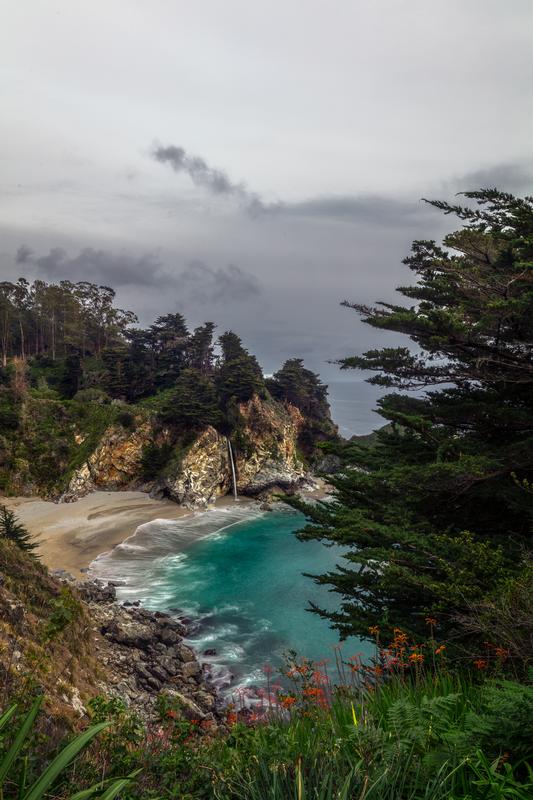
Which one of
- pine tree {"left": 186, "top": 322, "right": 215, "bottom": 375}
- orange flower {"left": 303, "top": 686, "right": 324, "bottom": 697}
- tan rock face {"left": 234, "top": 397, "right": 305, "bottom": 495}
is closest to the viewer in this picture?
orange flower {"left": 303, "top": 686, "right": 324, "bottom": 697}

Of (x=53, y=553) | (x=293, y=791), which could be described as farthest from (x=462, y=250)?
(x=53, y=553)

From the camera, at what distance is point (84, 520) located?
30109 mm

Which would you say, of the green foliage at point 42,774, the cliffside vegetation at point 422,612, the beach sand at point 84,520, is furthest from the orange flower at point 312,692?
the beach sand at point 84,520

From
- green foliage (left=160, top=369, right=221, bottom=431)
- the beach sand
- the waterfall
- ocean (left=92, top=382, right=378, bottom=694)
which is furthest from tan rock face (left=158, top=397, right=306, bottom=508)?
ocean (left=92, top=382, right=378, bottom=694)

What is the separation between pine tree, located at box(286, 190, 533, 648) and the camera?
20.8 ft

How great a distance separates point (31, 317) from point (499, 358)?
66.3 meters

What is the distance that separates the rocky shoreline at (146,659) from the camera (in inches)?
430

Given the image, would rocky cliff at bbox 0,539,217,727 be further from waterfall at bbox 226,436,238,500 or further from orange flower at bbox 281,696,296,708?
waterfall at bbox 226,436,238,500

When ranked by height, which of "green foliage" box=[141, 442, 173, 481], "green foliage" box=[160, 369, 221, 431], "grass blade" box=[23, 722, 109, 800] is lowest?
"green foliage" box=[141, 442, 173, 481]

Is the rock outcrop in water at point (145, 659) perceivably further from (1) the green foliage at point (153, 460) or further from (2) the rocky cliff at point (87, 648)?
(1) the green foliage at point (153, 460)

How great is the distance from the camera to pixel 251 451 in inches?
1679

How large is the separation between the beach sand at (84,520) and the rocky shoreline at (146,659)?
656cm

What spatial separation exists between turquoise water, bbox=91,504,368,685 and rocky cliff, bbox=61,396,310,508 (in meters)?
4.57

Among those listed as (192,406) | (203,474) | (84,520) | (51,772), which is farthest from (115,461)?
(51,772)
